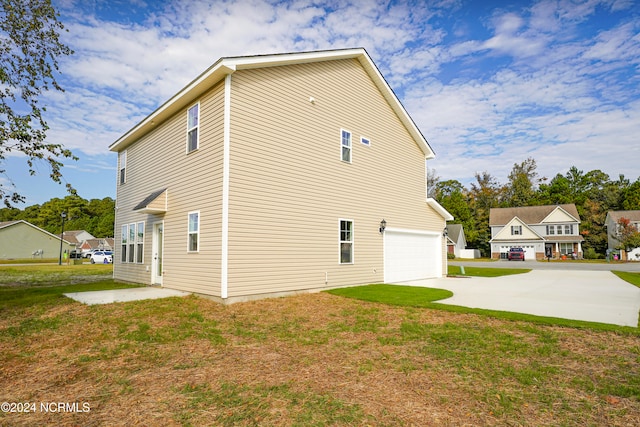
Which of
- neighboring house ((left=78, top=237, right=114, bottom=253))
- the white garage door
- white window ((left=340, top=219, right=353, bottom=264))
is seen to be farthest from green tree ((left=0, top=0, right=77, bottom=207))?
neighboring house ((left=78, top=237, right=114, bottom=253))

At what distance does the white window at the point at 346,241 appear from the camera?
11.9 m

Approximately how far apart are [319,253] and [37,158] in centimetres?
733

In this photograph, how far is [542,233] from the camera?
47656mm

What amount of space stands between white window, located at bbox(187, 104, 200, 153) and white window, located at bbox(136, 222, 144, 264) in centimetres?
421

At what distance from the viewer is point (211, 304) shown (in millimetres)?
8539

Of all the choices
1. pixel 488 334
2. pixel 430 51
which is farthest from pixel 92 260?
pixel 488 334

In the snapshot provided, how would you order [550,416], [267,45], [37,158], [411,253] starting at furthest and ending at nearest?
[411,253] → [267,45] → [37,158] → [550,416]

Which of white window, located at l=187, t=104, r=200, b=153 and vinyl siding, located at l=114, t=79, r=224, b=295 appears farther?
white window, located at l=187, t=104, r=200, b=153

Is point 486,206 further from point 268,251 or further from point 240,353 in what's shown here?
point 240,353

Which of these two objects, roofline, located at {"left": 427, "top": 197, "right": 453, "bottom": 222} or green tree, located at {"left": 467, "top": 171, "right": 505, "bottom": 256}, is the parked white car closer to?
roofline, located at {"left": 427, "top": 197, "right": 453, "bottom": 222}

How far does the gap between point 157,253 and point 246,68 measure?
674cm

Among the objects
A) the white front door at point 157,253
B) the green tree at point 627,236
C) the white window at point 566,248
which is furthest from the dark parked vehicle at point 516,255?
the white front door at point 157,253

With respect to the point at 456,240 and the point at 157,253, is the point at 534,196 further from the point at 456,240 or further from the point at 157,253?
the point at 157,253

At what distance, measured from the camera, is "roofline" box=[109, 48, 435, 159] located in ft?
29.5
